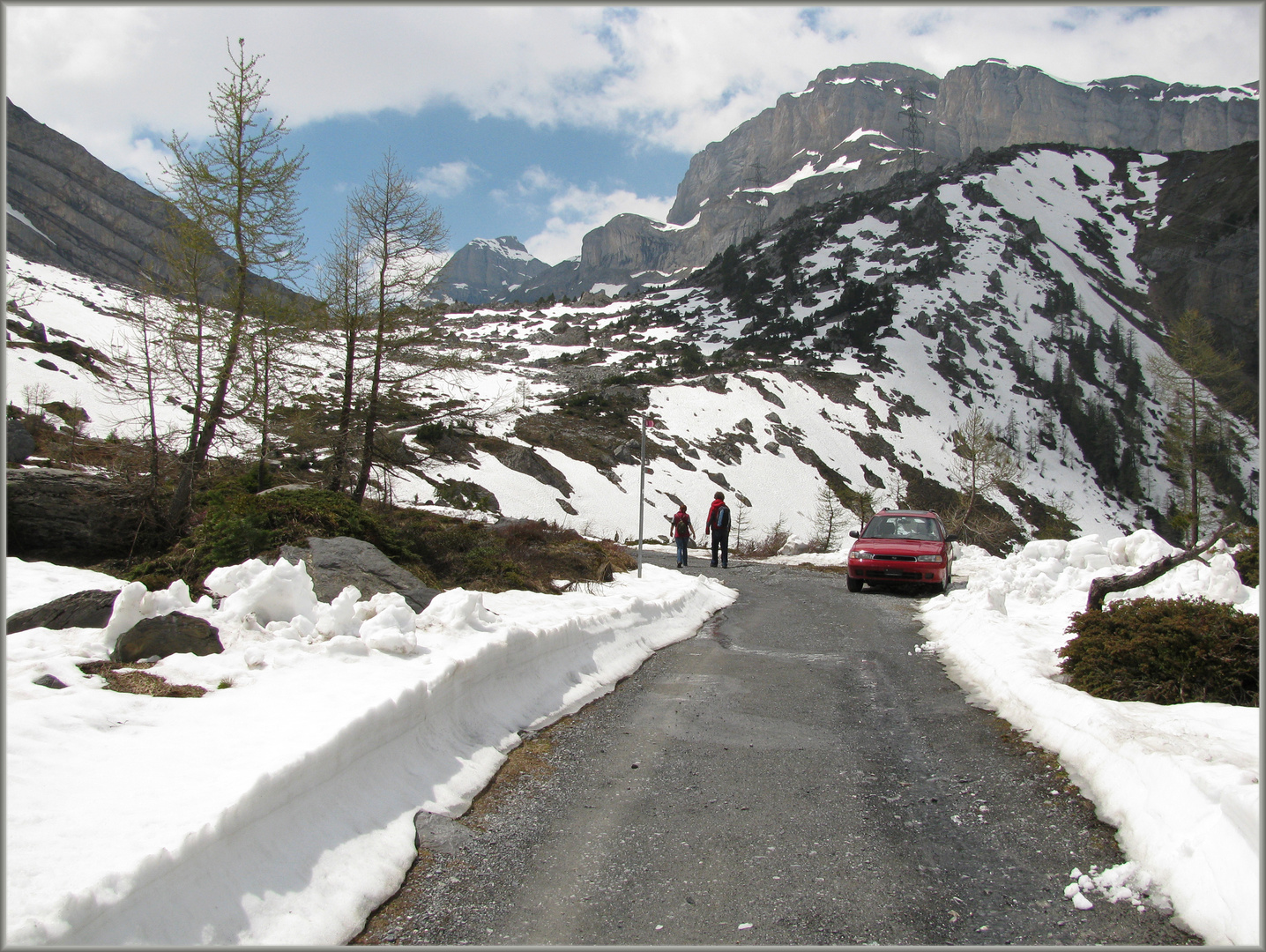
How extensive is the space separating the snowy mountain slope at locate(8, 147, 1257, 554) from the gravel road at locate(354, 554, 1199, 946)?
218 cm

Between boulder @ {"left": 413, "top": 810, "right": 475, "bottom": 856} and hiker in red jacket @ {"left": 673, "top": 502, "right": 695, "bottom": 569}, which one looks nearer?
boulder @ {"left": 413, "top": 810, "right": 475, "bottom": 856}

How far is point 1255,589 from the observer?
6520mm

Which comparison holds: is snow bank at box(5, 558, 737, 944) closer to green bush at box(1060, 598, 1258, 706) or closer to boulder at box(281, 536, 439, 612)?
boulder at box(281, 536, 439, 612)

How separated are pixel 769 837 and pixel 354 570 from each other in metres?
5.94

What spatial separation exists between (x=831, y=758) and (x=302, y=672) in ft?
12.0

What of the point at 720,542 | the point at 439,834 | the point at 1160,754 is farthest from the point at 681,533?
the point at 439,834

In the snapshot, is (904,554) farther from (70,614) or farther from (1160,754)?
(70,614)

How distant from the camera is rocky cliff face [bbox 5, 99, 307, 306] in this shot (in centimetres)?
12950

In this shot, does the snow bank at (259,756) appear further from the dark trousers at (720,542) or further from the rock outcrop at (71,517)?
the dark trousers at (720,542)

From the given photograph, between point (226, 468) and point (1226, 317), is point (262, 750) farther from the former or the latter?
point (226, 468)

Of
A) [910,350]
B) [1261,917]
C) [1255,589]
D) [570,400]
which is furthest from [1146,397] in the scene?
[1261,917]

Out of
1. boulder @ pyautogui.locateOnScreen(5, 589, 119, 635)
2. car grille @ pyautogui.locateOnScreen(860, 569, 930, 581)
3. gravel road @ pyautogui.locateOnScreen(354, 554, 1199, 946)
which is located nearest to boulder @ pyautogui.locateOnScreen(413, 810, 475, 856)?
gravel road @ pyautogui.locateOnScreen(354, 554, 1199, 946)

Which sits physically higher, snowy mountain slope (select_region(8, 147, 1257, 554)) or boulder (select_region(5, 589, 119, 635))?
snowy mountain slope (select_region(8, 147, 1257, 554))

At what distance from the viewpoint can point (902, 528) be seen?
1603cm
